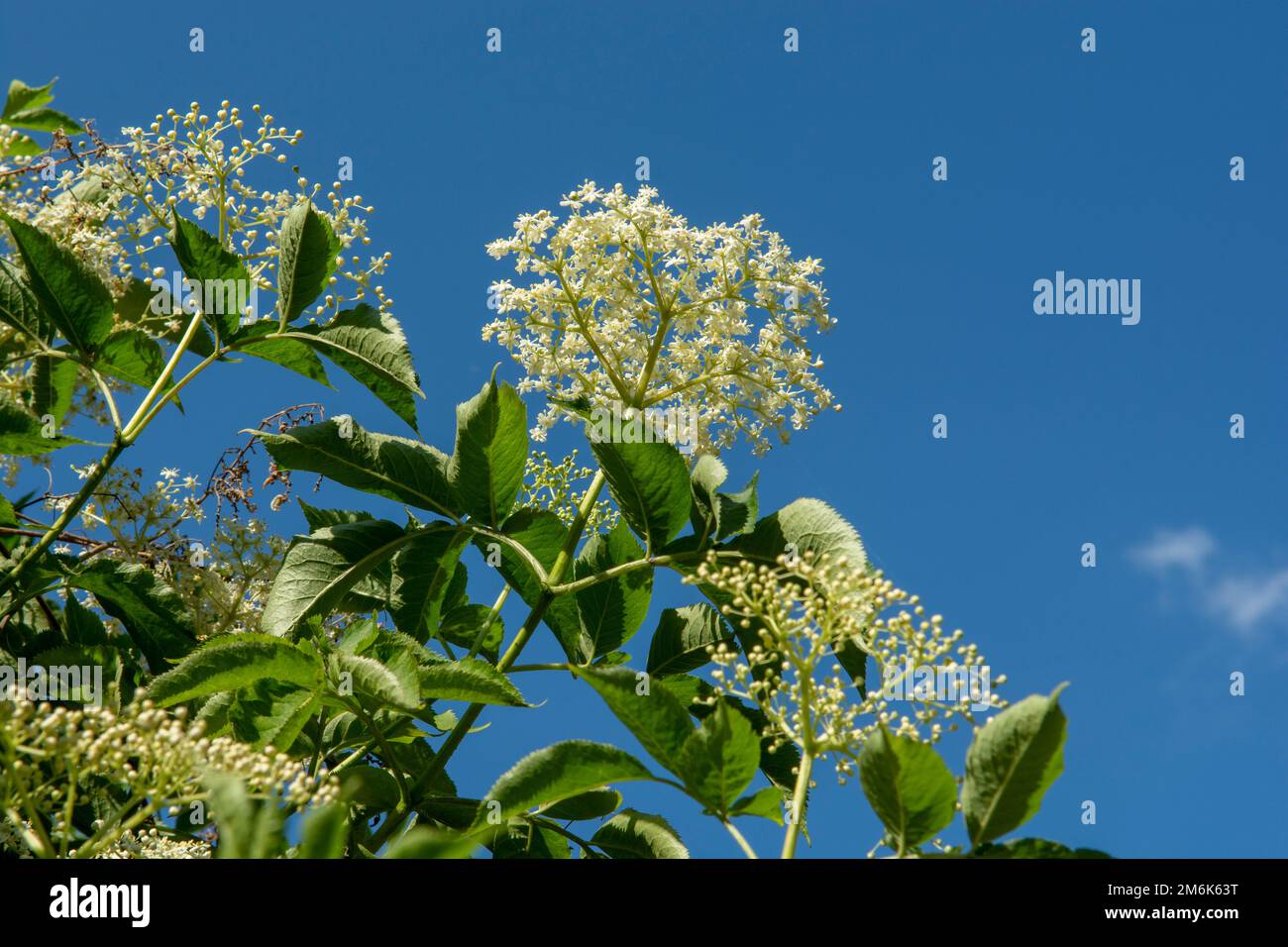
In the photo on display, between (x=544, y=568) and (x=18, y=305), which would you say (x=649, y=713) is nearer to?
(x=544, y=568)

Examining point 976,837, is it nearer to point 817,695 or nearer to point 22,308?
point 817,695

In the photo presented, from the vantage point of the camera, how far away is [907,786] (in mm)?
1585

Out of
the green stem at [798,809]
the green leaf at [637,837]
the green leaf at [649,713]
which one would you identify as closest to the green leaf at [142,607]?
the green leaf at [637,837]

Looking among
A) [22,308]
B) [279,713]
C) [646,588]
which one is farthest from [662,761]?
[22,308]

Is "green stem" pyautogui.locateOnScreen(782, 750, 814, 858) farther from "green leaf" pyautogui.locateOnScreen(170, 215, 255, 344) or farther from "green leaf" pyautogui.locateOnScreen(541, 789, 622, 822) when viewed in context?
"green leaf" pyautogui.locateOnScreen(170, 215, 255, 344)

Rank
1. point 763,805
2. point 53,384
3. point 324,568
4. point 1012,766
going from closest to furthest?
1. point 1012,766
2. point 763,805
3. point 324,568
4. point 53,384

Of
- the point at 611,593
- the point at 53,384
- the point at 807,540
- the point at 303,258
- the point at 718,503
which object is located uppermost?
the point at 303,258

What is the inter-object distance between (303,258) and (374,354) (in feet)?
0.99

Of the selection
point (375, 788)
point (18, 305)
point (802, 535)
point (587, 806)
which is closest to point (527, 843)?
point (587, 806)

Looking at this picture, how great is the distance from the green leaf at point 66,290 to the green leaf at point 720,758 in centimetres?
194

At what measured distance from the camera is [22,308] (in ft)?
9.72

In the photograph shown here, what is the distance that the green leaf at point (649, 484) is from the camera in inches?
107

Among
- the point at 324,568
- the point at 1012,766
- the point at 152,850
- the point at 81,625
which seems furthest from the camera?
the point at 81,625
